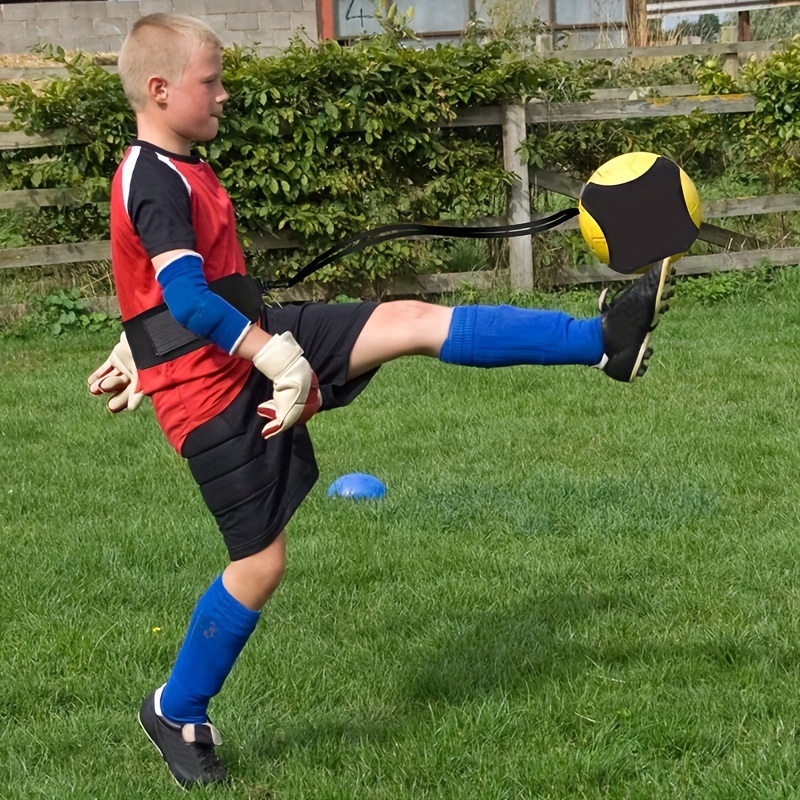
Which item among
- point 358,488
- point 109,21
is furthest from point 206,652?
point 109,21

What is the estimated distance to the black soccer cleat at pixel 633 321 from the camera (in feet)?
10.2

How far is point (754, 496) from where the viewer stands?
18.6ft

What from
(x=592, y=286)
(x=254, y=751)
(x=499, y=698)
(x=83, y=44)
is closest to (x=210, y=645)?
(x=254, y=751)

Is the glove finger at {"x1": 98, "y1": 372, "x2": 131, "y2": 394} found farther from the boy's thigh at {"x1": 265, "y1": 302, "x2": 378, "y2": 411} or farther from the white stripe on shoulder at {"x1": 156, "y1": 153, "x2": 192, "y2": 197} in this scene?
the white stripe on shoulder at {"x1": 156, "y1": 153, "x2": 192, "y2": 197}

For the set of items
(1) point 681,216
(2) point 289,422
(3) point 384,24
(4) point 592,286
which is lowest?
(4) point 592,286

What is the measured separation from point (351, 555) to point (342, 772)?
175 cm

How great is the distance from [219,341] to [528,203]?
26.7 feet

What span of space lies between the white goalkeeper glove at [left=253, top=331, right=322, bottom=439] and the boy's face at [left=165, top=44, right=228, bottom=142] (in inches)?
25.1

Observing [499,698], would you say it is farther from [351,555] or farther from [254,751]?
[351,555]

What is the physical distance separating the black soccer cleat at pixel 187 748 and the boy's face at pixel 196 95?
4.95 feet

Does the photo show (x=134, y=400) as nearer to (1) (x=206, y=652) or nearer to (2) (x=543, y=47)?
(1) (x=206, y=652)

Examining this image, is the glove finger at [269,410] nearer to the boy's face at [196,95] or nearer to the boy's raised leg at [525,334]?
the boy's raised leg at [525,334]

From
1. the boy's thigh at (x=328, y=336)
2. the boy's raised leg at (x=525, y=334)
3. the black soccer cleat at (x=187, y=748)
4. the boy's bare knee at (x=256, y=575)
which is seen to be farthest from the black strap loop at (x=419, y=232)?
the black soccer cleat at (x=187, y=748)

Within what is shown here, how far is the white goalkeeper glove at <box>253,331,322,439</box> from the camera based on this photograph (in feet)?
9.18
